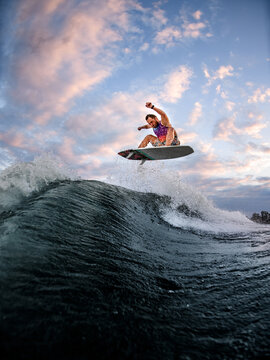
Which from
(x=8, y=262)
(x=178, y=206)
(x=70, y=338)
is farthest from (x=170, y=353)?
(x=178, y=206)

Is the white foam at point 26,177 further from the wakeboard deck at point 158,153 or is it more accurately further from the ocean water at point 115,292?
the wakeboard deck at point 158,153

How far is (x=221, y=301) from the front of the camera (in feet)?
7.14

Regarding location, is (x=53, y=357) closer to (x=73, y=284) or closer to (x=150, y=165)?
(x=73, y=284)

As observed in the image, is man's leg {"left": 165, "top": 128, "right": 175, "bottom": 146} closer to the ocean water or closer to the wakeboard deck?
the wakeboard deck

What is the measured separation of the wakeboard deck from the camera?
8.95m

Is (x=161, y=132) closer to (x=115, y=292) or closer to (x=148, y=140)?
(x=148, y=140)

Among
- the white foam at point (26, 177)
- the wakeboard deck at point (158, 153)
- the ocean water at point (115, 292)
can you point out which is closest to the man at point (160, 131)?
the wakeboard deck at point (158, 153)

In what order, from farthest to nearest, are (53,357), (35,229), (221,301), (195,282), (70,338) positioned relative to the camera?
(35,229) < (195,282) < (221,301) < (70,338) < (53,357)

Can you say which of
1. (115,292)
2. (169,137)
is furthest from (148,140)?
(115,292)

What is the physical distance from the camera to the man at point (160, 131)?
9.30 m

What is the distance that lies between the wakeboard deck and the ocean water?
16.8 ft

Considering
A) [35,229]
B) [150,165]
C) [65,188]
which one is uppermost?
[150,165]

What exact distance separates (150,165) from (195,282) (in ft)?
30.1

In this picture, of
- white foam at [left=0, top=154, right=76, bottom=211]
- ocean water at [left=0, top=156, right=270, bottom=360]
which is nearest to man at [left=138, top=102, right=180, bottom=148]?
white foam at [left=0, top=154, right=76, bottom=211]
